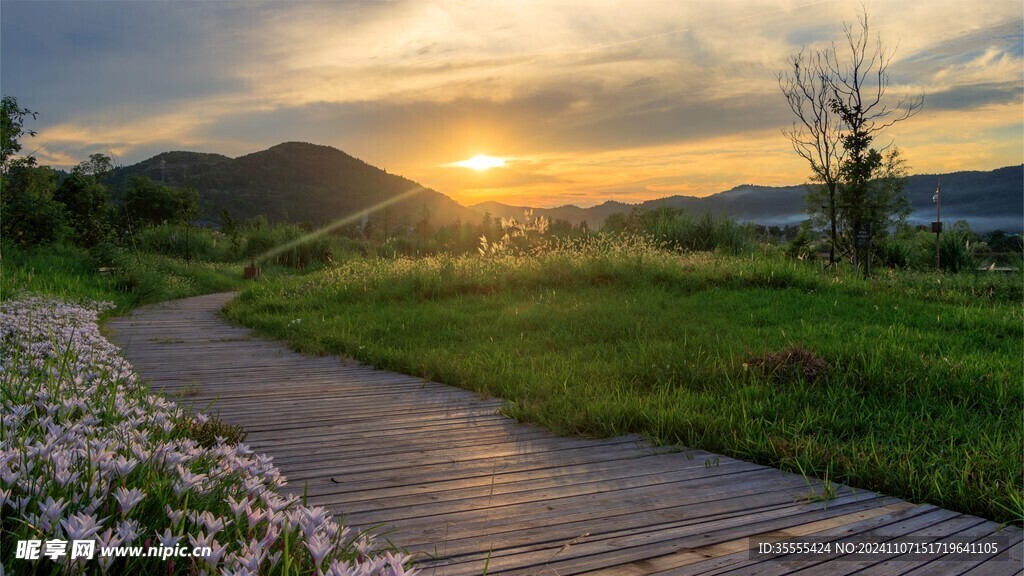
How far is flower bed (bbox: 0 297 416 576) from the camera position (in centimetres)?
116

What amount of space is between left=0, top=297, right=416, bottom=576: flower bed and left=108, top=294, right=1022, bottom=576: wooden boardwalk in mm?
408

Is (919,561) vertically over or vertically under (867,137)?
under

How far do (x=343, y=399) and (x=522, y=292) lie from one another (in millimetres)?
4701

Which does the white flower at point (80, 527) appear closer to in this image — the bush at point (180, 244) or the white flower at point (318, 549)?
the white flower at point (318, 549)

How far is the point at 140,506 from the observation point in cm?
143

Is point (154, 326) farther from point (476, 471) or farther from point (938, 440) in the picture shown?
point (938, 440)

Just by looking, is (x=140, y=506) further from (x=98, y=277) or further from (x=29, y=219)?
(x=29, y=219)

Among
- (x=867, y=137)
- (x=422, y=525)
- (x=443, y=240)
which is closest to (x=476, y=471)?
(x=422, y=525)

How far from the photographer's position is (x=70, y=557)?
113cm

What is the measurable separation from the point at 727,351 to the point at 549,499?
282cm

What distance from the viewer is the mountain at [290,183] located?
52.8m

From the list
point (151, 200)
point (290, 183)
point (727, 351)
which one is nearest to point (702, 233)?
point (727, 351)

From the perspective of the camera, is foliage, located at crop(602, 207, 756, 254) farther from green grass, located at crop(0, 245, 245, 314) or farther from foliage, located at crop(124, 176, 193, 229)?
foliage, located at crop(124, 176, 193, 229)

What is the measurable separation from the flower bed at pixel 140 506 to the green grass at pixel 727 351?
2.02 metres
